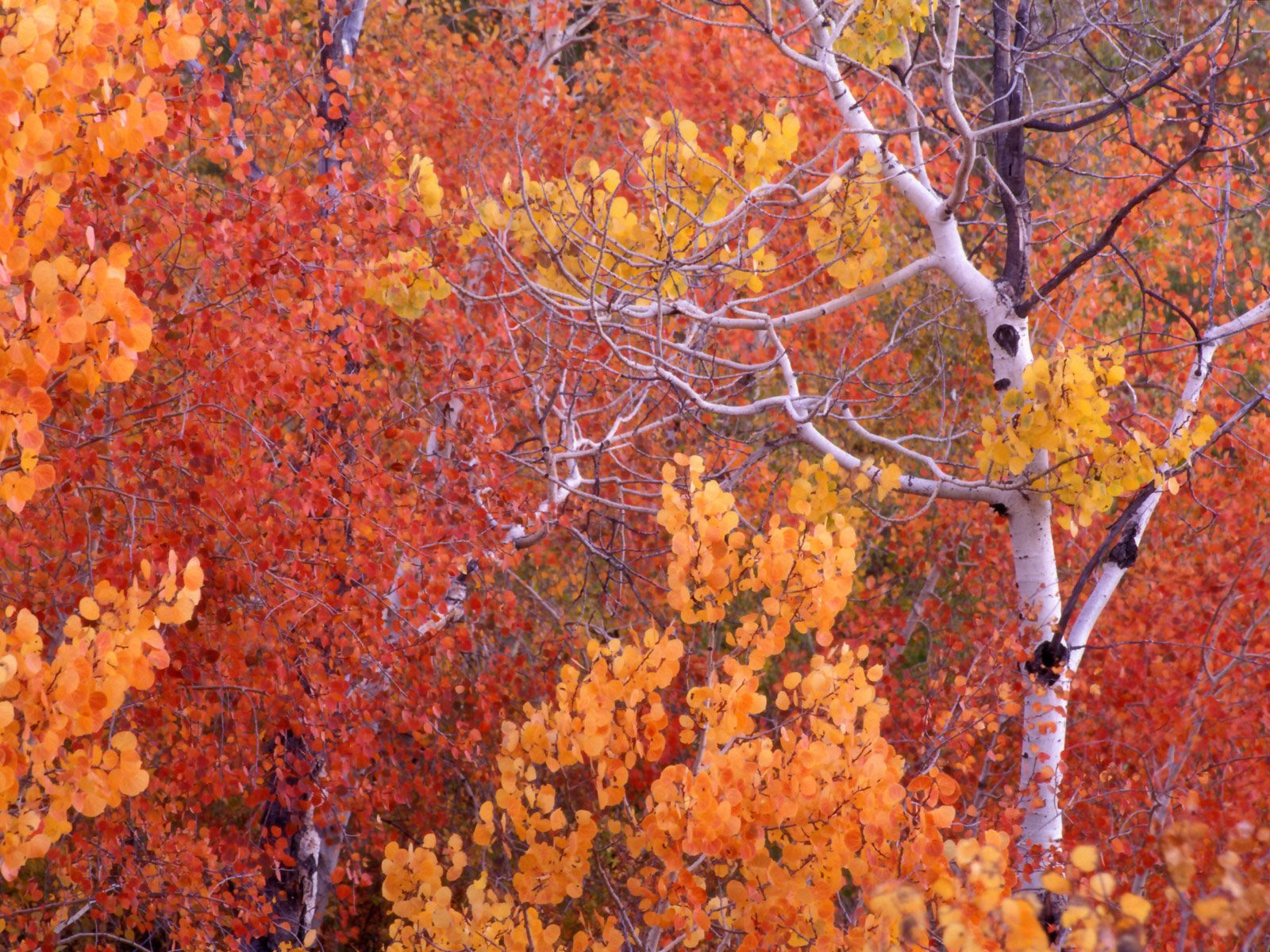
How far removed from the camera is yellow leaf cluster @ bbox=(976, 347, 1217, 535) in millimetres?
3984

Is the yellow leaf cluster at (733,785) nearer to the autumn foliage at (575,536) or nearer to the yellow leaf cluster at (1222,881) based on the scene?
the autumn foliage at (575,536)

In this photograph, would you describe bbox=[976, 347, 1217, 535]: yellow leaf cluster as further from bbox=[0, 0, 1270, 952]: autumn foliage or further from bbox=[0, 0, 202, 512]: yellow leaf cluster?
bbox=[0, 0, 202, 512]: yellow leaf cluster

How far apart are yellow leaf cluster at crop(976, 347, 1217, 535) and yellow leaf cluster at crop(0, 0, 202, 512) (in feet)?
9.40

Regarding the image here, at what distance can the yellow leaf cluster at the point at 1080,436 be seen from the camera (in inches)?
157

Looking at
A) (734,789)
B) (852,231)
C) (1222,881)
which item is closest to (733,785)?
(734,789)

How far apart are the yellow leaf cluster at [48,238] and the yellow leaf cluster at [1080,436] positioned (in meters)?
2.86

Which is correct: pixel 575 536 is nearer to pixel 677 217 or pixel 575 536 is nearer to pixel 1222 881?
pixel 677 217

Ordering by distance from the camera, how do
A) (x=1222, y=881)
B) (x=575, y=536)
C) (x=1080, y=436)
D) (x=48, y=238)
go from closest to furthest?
(x=1222, y=881) → (x=48, y=238) → (x=1080, y=436) → (x=575, y=536)

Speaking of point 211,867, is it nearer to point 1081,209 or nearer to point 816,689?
point 816,689

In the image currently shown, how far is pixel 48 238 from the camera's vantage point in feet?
9.18

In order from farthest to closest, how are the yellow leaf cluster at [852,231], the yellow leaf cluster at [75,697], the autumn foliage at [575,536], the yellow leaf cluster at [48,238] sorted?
the yellow leaf cluster at [852,231] < the autumn foliage at [575,536] < the yellow leaf cluster at [75,697] < the yellow leaf cluster at [48,238]

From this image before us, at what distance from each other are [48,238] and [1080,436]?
3222mm

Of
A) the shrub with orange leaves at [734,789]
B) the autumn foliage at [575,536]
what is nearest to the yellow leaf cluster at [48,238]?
the autumn foliage at [575,536]

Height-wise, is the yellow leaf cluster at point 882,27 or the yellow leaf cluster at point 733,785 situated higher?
the yellow leaf cluster at point 882,27
